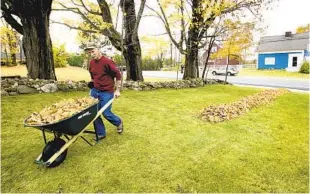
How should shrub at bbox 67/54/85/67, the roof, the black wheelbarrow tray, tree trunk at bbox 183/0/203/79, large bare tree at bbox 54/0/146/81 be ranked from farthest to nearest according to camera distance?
1. shrub at bbox 67/54/85/67
2. the roof
3. tree trunk at bbox 183/0/203/79
4. large bare tree at bbox 54/0/146/81
5. the black wheelbarrow tray

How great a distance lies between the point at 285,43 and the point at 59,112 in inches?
1489

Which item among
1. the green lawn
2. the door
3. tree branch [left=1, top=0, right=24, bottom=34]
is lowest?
the green lawn

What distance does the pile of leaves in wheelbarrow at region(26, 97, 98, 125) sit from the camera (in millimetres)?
3401

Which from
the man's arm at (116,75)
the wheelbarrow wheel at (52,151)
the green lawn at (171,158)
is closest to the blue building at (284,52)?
the green lawn at (171,158)

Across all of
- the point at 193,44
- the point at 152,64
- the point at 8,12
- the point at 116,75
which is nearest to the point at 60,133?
the point at 116,75

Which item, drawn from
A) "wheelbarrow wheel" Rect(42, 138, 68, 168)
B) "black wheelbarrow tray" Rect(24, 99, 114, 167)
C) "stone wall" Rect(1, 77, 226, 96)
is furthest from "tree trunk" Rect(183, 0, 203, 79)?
"wheelbarrow wheel" Rect(42, 138, 68, 168)

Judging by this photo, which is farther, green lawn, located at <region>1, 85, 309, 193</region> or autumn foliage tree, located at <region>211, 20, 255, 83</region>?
autumn foliage tree, located at <region>211, 20, 255, 83</region>

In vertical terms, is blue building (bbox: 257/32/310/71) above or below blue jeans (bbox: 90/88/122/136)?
above

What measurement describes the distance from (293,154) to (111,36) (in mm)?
9463

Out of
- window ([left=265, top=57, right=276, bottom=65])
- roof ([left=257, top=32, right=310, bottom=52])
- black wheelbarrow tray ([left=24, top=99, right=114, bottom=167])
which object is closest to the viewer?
black wheelbarrow tray ([left=24, top=99, right=114, bottom=167])

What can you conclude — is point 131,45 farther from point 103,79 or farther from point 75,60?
point 75,60

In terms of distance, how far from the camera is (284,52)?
1335 inches

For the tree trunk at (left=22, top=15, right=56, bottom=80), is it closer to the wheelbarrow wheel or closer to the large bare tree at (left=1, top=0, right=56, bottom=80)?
the large bare tree at (left=1, top=0, right=56, bottom=80)

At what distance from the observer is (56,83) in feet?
30.1
